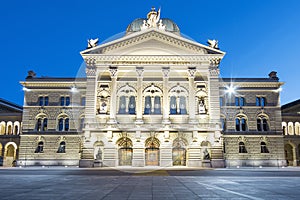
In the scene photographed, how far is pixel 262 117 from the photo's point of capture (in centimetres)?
5522

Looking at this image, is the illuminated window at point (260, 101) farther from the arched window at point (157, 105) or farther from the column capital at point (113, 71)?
the column capital at point (113, 71)

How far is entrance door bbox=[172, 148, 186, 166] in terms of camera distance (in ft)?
157

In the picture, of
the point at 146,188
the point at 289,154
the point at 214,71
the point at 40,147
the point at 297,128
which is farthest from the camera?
the point at 289,154


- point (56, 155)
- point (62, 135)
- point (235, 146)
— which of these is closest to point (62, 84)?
point (62, 135)

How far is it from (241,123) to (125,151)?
72.3 ft

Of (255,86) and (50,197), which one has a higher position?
(255,86)

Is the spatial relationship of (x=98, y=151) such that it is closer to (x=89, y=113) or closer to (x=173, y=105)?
(x=89, y=113)

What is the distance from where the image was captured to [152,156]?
4794 centimetres

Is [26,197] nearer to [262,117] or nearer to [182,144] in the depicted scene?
[182,144]

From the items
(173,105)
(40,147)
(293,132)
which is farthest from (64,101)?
(293,132)

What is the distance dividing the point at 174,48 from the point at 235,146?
67.8ft

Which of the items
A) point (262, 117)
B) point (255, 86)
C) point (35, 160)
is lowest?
point (35, 160)

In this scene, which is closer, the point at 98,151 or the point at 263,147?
the point at 98,151

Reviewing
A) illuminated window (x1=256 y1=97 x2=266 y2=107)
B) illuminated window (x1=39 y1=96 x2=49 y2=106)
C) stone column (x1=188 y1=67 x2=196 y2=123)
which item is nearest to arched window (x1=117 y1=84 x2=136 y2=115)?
stone column (x1=188 y1=67 x2=196 y2=123)
